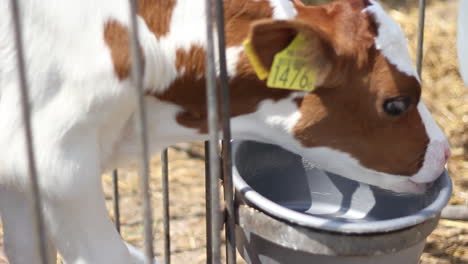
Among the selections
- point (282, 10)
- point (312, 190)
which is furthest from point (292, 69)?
point (312, 190)

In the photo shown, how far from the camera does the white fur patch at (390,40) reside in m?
1.42

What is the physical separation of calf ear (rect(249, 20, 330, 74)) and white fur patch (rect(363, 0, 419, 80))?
0.41 ft

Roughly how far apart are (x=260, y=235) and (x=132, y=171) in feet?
4.36

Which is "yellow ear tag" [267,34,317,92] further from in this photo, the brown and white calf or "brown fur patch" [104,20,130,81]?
"brown fur patch" [104,20,130,81]

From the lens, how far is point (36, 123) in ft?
4.39

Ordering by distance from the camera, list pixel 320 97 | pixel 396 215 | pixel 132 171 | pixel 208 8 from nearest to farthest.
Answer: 1. pixel 208 8
2. pixel 320 97
3. pixel 396 215
4. pixel 132 171

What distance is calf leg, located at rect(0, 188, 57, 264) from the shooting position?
1482mm

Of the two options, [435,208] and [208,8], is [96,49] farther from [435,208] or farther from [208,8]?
[435,208]

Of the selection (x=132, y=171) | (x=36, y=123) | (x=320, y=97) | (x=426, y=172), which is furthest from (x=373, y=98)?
(x=132, y=171)

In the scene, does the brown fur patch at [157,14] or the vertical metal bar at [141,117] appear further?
the brown fur patch at [157,14]

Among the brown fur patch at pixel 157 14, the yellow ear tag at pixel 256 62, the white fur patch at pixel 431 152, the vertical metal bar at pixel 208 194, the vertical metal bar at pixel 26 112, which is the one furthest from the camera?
the vertical metal bar at pixel 208 194

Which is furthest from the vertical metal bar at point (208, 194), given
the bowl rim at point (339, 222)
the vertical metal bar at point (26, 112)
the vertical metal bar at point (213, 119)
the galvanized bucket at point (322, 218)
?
the vertical metal bar at point (26, 112)

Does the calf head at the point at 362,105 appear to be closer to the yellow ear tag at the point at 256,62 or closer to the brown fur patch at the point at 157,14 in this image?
the yellow ear tag at the point at 256,62

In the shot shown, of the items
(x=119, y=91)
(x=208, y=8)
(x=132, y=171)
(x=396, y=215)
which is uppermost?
(x=208, y=8)
